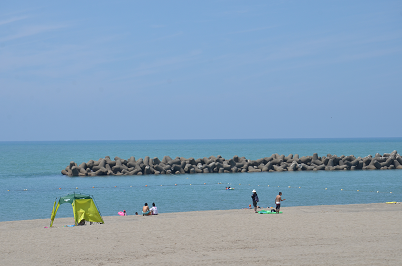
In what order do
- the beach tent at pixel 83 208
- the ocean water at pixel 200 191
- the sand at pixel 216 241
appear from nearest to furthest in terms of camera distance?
1. the sand at pixel 216 241
2. the beach tent at pixel 83 208
3. the ocean water at pixel 200 191

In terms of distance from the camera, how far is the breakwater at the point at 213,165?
167ft

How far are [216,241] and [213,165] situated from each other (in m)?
36.2

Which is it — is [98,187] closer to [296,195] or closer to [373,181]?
[296,195]

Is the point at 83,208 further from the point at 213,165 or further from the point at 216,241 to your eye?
the point at 213,165

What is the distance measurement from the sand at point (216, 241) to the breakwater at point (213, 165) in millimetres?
27816

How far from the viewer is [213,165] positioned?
52562 millimetres

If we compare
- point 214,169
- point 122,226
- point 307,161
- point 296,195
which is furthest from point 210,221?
point 307,161

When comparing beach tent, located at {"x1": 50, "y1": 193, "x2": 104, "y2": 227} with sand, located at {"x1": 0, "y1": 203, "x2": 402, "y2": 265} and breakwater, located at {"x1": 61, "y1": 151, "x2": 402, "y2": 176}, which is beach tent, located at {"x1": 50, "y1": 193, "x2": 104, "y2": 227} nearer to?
sand, located at {"x1": 0, "y1": 203, "x2": 402, "y2": 265}

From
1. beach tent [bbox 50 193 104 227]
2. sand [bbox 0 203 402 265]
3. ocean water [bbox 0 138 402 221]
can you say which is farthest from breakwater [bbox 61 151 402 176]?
beach tent [bbox 50 193 104 227]

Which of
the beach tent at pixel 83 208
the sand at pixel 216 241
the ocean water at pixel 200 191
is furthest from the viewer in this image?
the ocean water at pixel 200 191

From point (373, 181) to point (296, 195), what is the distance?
1233cm

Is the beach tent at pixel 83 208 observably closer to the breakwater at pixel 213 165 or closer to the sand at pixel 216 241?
the sand at pixel 216 241

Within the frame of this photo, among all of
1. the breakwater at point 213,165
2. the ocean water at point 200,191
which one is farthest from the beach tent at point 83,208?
the breakwater at point 213,165

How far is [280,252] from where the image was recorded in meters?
14.4
